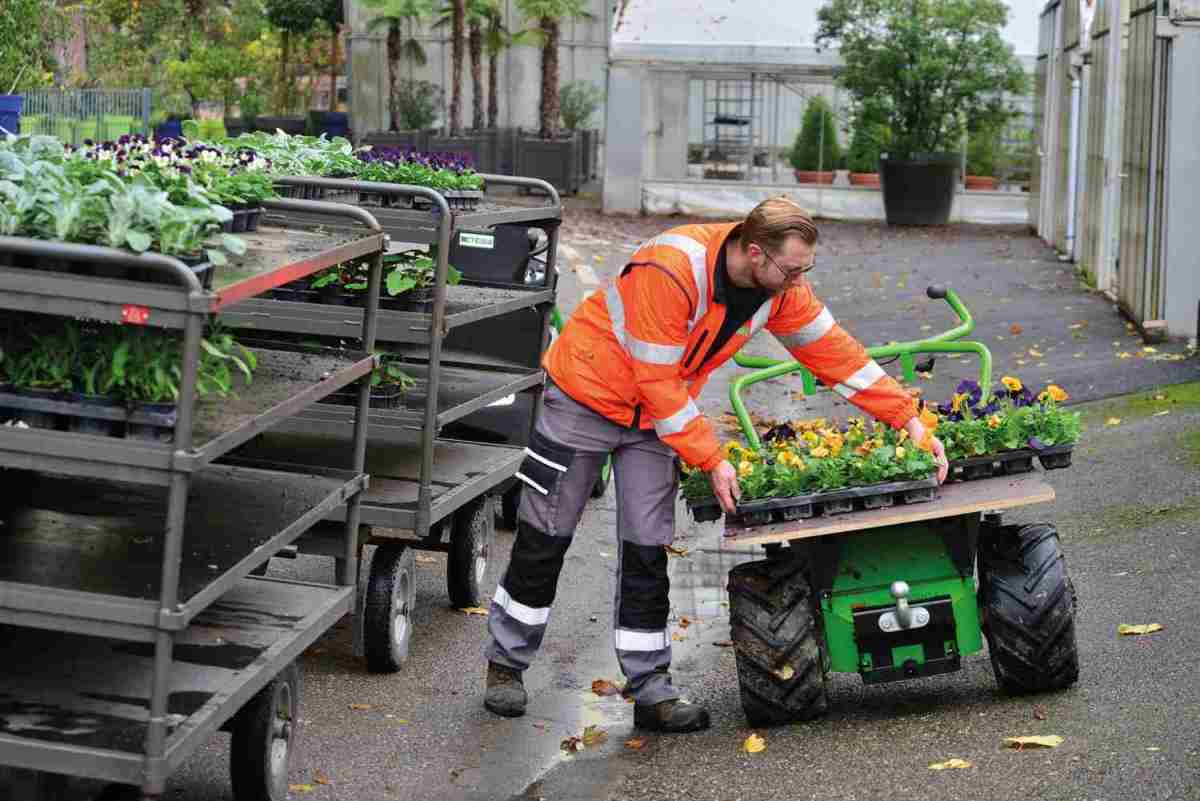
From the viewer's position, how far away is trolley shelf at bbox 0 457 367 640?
4270mm

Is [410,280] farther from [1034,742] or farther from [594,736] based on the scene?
[1034,742]

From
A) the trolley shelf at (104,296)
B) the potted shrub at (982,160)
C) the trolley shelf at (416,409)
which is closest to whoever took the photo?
the trolley shelf at (104,296)

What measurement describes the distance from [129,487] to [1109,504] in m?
4.88

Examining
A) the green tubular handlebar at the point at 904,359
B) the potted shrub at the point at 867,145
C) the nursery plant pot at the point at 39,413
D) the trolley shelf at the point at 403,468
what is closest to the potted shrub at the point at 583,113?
the potted shrub at the point at 867,145

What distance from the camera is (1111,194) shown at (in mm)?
18047

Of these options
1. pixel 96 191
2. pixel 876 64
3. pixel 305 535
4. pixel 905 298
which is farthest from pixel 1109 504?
pixel 876 64

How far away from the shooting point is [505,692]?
6.04 meters

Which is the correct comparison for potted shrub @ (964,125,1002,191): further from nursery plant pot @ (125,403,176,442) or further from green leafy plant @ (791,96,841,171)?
nursery plant pot @ (125,403,176,442)

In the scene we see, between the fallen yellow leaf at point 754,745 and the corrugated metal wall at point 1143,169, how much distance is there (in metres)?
9.31

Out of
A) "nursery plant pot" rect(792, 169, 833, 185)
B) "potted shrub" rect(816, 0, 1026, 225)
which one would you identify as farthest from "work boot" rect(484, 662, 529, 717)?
"nursery plant pot" rect(792, 169, 833, 185)

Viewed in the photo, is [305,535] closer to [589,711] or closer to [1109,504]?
[589,711]

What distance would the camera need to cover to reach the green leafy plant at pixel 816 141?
29.1 metres

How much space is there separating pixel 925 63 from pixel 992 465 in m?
22.4

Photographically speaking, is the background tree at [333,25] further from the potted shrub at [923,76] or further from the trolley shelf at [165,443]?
the trolley shelf at [165,443]
